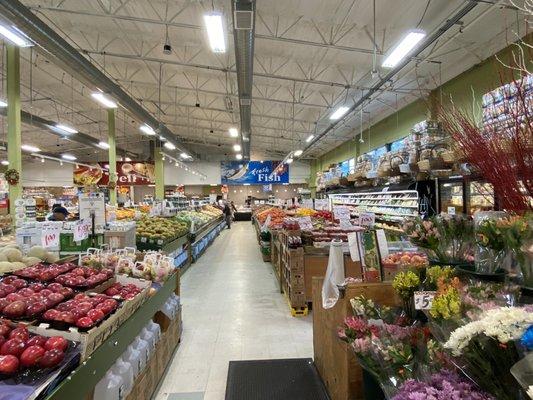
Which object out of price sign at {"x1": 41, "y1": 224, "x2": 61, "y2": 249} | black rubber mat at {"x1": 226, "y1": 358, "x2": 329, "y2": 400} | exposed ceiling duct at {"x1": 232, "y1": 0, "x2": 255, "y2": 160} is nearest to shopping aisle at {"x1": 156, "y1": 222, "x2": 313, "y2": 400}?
black rubber mat at {"x1": 226, "y1": 358, "x2": 329, "y2": 400}

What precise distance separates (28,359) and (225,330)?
2.93 meters

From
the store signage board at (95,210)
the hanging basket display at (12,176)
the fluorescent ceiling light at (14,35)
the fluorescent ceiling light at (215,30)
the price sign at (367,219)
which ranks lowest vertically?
the price sign at (367,219)

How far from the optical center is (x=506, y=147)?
1476 mm

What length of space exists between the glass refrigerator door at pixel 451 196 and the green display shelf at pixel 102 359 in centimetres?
516

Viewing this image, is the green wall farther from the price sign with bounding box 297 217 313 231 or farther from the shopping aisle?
the shopping aisle

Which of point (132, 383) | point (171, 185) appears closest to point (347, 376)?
point (132, 383)

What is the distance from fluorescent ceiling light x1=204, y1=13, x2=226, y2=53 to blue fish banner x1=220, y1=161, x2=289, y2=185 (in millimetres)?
16883

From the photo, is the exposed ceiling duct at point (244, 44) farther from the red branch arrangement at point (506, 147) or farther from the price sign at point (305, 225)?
the red branch arrangement at point (506, 147)

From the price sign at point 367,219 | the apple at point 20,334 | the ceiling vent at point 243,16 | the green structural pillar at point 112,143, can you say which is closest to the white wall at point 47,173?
the green structural pillar at point 112,143

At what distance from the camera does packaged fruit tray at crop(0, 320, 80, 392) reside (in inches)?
62.0

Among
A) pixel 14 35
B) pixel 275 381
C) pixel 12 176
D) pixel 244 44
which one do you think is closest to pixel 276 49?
pixel 244 44

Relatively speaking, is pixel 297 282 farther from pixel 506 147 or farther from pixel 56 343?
pixel 506 147

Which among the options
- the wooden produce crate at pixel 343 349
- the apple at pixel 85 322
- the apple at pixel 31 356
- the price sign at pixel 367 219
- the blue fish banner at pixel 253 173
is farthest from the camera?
the blue fish banner at pixel 253 173

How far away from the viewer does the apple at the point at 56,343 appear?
184 cm
